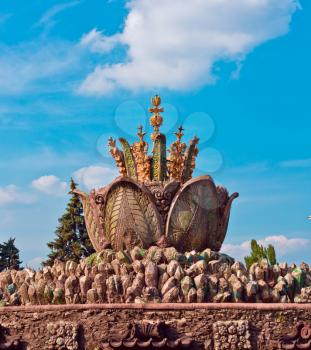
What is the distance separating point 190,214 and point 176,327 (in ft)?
11.8

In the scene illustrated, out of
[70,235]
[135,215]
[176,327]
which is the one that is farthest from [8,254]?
[176,327]

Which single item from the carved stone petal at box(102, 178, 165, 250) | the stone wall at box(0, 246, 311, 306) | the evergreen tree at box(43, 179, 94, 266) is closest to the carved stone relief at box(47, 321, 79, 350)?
the stone wall at box(0, 246, 311, 306)

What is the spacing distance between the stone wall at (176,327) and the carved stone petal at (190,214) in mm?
3147

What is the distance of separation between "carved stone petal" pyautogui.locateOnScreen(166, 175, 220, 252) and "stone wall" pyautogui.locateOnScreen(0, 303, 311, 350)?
3.15 m

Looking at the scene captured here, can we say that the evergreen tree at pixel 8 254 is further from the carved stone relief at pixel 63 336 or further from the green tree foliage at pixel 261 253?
the carved stone relief at pixel 63 336

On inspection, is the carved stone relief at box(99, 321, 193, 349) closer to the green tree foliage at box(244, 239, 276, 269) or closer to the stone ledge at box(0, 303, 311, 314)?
the stone ledge at box(0, 303, 311, 314)

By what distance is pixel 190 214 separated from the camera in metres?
14.5

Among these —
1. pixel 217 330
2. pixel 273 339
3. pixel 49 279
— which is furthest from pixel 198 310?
pixel 49 279

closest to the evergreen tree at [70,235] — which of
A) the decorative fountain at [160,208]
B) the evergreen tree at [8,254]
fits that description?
the evergreen tree at [8,254]

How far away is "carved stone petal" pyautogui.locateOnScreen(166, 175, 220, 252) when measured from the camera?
14430mm

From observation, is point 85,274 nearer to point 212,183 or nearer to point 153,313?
point 153,313

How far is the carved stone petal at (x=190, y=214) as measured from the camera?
14430 mm

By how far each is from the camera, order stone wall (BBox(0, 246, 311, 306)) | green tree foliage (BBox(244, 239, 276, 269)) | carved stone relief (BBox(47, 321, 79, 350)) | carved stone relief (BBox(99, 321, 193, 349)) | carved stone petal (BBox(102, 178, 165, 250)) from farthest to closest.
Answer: green tree foliage (BBox(244, 239, 276, 269)), carved stone petal (BBox(102, 178, 165, 250)), stone wall (BBox(0, 246, 311, 306)), carved stone relief (BBox(47, 321, 79, 350)), carved stone relief (BBox(99, 321, 193, 349))

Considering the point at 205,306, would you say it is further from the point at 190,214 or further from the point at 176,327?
the point at 190,214
